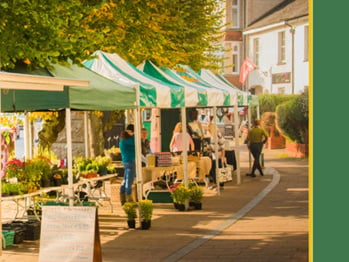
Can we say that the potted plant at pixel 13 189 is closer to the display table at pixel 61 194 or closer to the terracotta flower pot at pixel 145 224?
the display table at pixel 61 194

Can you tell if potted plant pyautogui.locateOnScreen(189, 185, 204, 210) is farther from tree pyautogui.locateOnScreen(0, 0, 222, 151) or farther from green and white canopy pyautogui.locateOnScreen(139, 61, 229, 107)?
tree pyautogui.locateOnScreen(0, 0, 222, 151)

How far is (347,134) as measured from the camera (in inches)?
260

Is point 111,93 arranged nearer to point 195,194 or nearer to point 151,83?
point 151,83

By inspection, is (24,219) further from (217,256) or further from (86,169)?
(217,256)

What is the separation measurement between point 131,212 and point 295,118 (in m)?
22.0

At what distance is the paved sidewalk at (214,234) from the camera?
40.5 ft

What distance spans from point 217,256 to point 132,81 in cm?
432

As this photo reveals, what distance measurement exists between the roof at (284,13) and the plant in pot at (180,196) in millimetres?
32892

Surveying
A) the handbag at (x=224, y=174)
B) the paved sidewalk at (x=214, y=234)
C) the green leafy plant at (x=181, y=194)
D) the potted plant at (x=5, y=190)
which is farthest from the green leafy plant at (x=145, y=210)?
the handbag at (x=224, y=174)

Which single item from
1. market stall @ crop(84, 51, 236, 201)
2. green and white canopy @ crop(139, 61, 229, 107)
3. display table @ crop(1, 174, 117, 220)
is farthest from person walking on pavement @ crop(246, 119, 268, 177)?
market stall @ crop(84, 51, 236, 201)

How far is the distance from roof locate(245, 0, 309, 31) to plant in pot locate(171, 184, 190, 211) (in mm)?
32892

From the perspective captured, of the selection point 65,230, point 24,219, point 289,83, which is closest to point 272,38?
point 289,83

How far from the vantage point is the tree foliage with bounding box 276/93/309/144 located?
3603cm

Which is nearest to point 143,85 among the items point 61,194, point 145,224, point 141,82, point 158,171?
point 141,82
